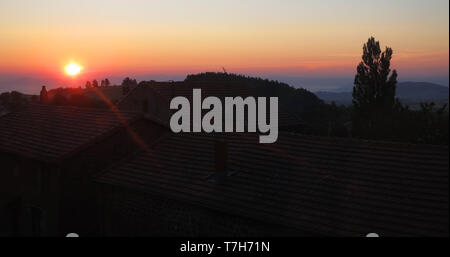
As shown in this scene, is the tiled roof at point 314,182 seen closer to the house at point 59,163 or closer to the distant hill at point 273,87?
the house at point 59,163

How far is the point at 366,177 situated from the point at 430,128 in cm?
2095

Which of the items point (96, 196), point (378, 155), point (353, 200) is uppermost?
point (378, 155)

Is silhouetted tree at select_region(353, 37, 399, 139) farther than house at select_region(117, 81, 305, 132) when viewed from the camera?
Yes

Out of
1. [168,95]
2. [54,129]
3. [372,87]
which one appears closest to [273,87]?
[372,87]

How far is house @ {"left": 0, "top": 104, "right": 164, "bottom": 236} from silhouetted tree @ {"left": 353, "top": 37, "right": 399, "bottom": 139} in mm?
25983

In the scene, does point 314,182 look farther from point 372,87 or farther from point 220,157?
point 372,87

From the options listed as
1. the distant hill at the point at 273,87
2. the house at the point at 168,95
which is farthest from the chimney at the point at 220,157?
the distant hill at the point at 273,87

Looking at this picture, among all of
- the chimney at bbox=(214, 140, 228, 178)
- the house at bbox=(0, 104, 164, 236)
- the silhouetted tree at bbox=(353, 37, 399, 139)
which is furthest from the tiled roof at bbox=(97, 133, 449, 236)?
the silhouetted tree at bbox=(353, 37, 399, 139)

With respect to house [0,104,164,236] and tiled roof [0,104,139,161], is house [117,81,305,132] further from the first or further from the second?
house [0,104,164,236]

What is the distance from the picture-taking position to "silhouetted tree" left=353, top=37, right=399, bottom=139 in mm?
43094

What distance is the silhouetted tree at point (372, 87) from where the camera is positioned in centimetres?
4309

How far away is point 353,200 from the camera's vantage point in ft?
41.9
